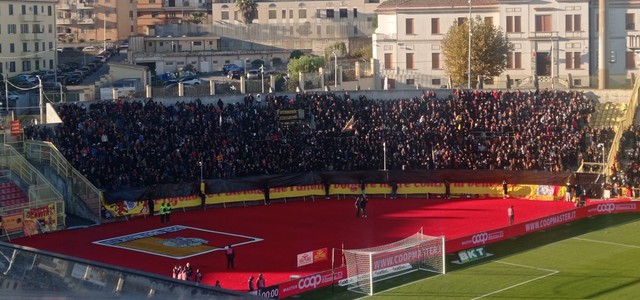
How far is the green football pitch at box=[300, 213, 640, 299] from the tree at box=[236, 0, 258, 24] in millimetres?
72504

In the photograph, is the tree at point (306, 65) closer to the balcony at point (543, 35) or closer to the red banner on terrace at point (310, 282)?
the balcony at point (543, 35)

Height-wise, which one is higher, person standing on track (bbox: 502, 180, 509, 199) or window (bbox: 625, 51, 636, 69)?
window (bbox: 625, 51, 636, 69)

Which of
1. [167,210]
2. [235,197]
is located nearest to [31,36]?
[235,197]

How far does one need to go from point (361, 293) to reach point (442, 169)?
79.1ft

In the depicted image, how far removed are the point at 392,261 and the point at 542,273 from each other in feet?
18.5

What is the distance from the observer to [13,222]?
43.3 m

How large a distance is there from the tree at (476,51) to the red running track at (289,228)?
20.0 metres

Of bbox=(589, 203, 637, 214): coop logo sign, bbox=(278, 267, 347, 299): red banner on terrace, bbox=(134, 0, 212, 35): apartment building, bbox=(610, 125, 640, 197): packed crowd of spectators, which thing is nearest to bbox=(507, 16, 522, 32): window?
bbox=(610, 125, 640, 197): packed crowd of spectators

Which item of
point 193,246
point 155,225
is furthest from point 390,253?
point 155,225

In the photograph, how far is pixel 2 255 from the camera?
10.5 m

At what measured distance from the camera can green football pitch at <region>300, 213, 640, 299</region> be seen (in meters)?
32.1

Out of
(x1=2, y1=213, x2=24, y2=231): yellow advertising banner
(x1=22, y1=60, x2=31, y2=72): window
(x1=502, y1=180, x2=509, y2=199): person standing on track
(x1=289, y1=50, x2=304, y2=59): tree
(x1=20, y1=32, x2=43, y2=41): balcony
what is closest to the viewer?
(x1=2, y1=213, x2=24, y2=231): yellow advertising banner

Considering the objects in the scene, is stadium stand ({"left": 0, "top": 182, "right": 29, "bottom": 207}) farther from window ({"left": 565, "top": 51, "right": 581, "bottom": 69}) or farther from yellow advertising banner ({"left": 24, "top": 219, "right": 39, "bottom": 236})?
window ({"left": 565, "top": 51, "right": 581, "bottom": 69})

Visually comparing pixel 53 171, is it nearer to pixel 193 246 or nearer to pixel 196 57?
pixel 193 246
